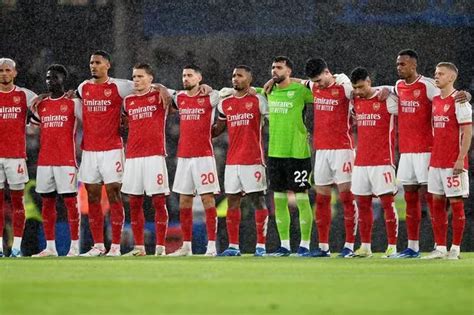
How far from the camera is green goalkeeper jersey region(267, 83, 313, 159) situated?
11.9 m

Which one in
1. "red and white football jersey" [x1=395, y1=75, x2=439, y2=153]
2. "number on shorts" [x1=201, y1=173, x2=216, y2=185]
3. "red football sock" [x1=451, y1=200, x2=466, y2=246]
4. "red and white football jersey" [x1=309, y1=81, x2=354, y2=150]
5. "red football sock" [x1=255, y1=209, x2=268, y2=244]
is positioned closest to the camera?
"red football sock" [x1=451, y1=200, x2=466, y2=246]

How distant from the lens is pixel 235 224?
12.1m

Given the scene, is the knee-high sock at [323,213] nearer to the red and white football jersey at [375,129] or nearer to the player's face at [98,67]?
the red and white football jersey at [375,129]

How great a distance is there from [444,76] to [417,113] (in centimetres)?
47

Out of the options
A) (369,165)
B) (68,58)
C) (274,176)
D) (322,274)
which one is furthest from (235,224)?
(68,58)

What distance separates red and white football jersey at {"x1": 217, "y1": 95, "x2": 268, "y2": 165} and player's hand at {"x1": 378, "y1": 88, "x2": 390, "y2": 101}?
108 centimetres

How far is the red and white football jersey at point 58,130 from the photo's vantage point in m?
12.3

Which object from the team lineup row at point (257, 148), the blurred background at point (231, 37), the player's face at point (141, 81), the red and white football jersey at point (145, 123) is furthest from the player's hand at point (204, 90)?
the blurred background at point (231, 37)

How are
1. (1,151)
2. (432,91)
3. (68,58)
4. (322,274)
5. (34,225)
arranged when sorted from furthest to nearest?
(68,58) < (34,225) < (1,151) < (432,91) < (322,274)

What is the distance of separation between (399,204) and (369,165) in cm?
359

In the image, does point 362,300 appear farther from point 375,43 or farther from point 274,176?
point 375,43

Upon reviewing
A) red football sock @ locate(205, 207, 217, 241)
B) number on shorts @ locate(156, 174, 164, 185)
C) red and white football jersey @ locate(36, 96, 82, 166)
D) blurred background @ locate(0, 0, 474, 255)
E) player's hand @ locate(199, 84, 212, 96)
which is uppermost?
blurred background @ locate(0, 0, 474, 255)

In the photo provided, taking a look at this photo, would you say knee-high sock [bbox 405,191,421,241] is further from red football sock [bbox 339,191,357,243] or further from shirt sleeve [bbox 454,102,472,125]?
shirt sleeve [bbox 454,102,472,125]

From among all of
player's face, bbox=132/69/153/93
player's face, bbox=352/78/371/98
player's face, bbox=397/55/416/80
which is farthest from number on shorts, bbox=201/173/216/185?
player's face, bbox=397/55/416/80
